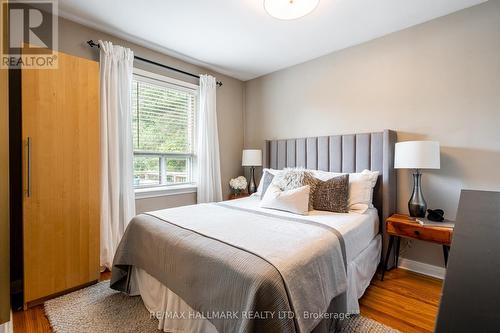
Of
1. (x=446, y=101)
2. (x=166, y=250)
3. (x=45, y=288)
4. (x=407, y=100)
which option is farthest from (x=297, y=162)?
(x=45, y=288)

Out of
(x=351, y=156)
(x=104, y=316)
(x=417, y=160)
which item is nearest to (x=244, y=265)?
(x=104, y=316)

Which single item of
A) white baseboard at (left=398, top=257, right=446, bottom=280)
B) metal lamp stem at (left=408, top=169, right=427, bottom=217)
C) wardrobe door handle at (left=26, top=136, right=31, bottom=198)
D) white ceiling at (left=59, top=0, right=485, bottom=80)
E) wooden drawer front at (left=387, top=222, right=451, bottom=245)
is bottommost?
white baseboard at (left=398, top=257, right=446, bottom=280)

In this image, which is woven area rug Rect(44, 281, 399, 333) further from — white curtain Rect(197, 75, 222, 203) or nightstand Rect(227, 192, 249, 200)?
nightstand Rect(227, 192, 249, 200)

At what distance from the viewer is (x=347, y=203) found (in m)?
2.30

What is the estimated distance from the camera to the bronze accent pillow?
7.45ft

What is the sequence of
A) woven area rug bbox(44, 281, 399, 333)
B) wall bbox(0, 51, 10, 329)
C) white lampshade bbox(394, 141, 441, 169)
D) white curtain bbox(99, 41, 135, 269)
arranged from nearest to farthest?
1. wall bbox(0, 51, 10, 329)
2. woven area rug bbox(44, 281, 399, 333)
3. white lampshade bbox(394, 141, 441, 169)
4. white curtain bbox(99, 41, 135, 269)

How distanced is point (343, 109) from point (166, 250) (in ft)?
8.38

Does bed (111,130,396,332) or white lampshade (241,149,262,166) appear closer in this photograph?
bed (111,130,396,332)

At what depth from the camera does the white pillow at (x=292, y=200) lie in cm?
218

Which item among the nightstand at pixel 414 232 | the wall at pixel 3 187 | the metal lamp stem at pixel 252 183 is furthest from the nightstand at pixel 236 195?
the wall at pixel 3 187

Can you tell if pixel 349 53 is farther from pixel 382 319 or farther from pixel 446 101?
pixel 382 319

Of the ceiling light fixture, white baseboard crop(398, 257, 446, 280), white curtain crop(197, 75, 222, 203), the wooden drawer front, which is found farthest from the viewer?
white curtain crop(197, 75, 222, 203)

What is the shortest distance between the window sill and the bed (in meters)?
0.97

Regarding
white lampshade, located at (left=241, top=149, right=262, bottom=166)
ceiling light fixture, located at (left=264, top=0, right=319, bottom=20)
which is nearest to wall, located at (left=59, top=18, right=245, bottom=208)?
white lampshade, located at (left=241, top=149, right=262, bottom=166)
